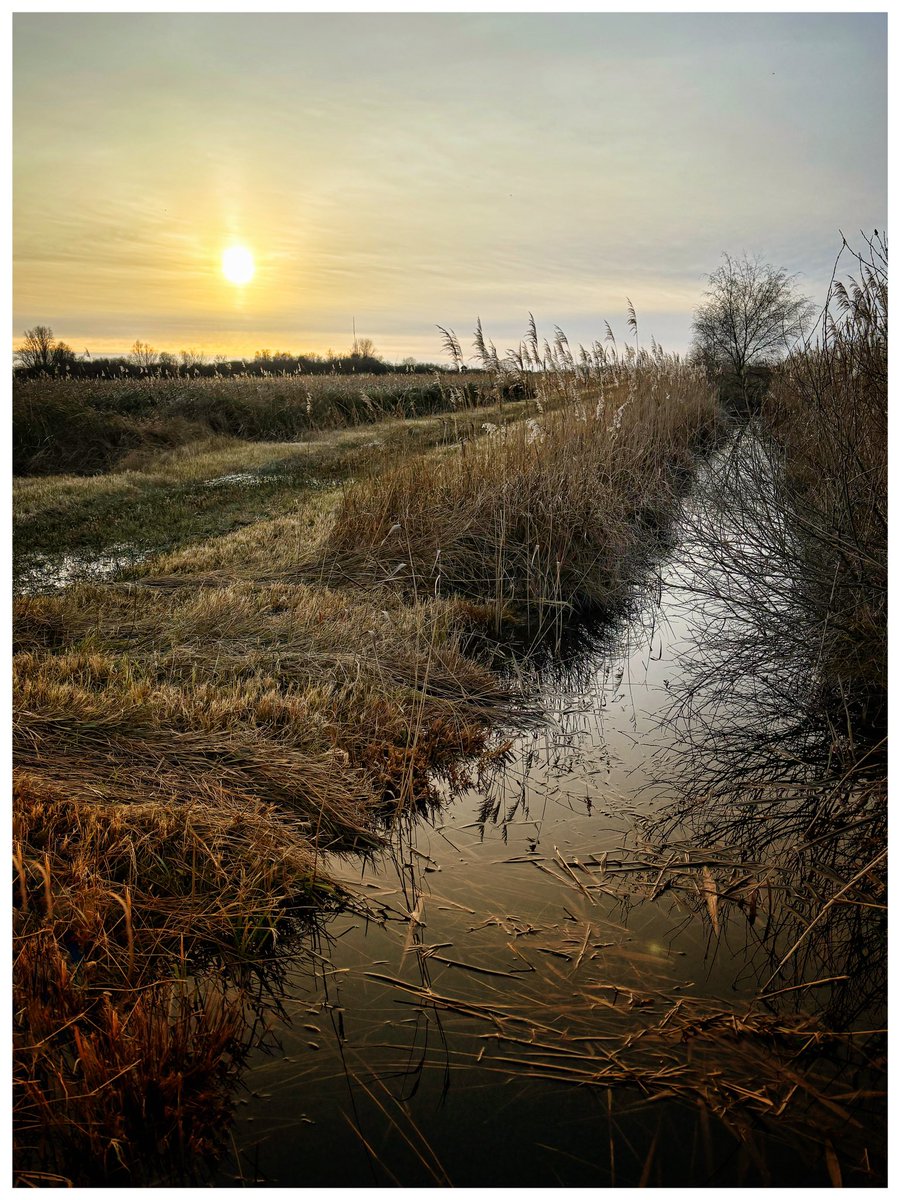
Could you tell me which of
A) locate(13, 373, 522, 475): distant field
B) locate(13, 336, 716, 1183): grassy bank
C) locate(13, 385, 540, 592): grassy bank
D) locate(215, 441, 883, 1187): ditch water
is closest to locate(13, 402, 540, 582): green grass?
locate(13, 385, 540, 592): grassy bank

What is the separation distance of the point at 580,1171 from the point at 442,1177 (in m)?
0.33

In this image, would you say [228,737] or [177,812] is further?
[228,737]

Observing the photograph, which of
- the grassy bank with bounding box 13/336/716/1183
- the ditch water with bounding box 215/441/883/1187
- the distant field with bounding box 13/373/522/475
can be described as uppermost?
the distant field with bounding box 13/373/522/475

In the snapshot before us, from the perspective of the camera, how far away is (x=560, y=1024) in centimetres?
232

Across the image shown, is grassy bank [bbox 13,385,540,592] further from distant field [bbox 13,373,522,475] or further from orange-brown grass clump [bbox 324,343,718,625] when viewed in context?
distant field [bbox 13,373,522,475]

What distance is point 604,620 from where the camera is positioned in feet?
22.1

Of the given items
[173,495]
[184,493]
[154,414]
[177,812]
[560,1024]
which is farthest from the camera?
[154,414]

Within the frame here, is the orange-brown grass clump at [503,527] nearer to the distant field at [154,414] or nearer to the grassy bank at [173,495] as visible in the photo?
the grassy bank at [173,495]

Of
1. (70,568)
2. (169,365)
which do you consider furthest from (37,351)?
(70,568)

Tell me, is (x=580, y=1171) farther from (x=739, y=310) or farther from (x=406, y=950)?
(x=739, y=310)

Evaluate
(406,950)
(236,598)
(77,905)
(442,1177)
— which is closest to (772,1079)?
(442,1177)

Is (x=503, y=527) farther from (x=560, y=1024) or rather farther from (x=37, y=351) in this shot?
(x=37, y=351)

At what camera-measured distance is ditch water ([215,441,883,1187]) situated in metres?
1.92

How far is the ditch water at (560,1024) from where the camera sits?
6.29 feet
